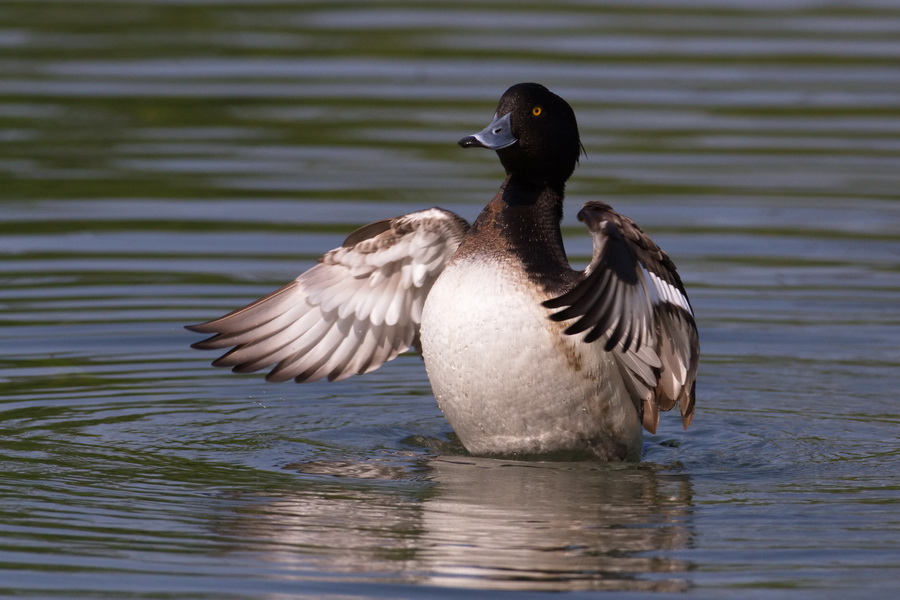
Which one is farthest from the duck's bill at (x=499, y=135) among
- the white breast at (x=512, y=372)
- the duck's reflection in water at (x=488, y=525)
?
the duck's reflection in water at (x=488, y=525)

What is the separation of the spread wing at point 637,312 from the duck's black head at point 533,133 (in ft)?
2.28

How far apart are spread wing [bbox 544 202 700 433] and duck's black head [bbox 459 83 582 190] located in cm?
69

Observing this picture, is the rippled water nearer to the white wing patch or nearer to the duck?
the duck

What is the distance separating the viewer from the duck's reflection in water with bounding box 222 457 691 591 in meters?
6.01

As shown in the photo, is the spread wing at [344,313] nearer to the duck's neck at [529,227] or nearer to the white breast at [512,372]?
the duck's neck at [529,227]

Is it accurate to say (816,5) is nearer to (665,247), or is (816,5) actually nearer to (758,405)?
(665,247)

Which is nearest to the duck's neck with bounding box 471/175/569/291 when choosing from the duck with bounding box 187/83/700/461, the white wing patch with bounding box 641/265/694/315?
the duck with bounding box 187/83/700/461

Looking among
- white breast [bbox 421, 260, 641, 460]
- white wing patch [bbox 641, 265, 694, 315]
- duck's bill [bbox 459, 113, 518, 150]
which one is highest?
duck's bill [bbox 459, 113, 518, 150]

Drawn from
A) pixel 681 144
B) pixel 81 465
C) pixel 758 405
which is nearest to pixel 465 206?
pixel 681 144

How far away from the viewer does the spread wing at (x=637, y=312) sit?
679cm

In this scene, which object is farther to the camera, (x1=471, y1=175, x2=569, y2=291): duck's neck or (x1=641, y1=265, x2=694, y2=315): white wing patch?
(x1=471, y1=175, x2=569, y2=291): duck's neck

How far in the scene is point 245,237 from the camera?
40.7 feet

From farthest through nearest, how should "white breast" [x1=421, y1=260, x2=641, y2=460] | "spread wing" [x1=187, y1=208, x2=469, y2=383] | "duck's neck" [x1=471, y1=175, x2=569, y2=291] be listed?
"spread wing" [x1=187, y1=208, x2=469, y2=383] < "duck's neck" [x1=471, y1=175, x2=569, y2=291] < "white breast" [x1=421, y1=260, x2=641, y2=460]

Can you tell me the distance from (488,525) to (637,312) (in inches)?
43.8
